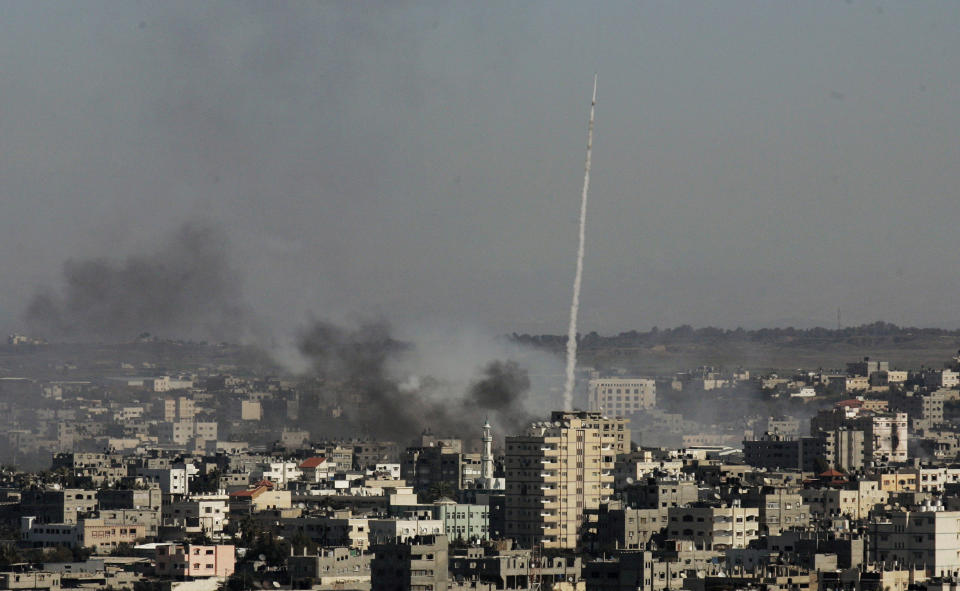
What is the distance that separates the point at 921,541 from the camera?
213 ft

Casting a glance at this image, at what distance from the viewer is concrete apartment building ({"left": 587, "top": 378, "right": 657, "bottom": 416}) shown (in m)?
169

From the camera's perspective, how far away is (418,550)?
56.0m

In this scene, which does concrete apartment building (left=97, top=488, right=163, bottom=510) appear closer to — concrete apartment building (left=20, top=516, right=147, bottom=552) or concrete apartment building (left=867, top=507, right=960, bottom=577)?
concrete apartment building (left=20, top=516, right=147, bottom=552)

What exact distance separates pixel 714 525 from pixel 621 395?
102846 mm

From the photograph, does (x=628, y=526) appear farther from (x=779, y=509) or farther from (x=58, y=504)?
(x=58, y=504)

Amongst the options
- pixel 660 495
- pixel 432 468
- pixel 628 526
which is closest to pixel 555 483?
pixel 660 495

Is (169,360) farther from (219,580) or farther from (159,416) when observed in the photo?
(219,580)

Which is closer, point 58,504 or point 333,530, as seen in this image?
point 333,530

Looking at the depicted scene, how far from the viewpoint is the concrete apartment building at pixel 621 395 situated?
16912 centimetres

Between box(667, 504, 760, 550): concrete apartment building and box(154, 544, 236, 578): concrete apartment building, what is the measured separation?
11430mm

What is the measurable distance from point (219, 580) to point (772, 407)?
109876mm

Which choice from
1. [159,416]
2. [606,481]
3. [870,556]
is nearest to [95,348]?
[159,416]

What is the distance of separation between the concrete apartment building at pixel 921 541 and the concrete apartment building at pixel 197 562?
524 inches

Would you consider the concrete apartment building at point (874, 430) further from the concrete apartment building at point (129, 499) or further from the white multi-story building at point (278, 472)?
the concrete apartment building at point (129, 499)
